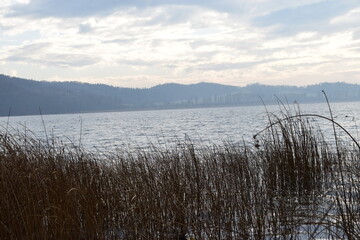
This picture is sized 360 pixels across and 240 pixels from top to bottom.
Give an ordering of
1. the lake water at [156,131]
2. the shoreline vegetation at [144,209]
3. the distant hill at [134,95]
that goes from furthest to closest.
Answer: the distant hill at [134,95] → the lake water at [156,131] → the shoreline vegetation at [144,209]

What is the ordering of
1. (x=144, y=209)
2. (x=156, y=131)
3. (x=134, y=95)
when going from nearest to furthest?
1. (x=144, y=209)
2. (x=156, y=131)
3. (x=134, y=95)

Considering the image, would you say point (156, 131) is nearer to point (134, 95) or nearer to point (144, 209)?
point (144, 209)

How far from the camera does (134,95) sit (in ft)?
567

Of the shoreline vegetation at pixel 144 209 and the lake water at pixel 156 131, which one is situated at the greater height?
the shoreline vegetation at pixel 144 209

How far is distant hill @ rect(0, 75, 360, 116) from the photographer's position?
126m

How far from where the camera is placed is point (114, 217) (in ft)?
14.8

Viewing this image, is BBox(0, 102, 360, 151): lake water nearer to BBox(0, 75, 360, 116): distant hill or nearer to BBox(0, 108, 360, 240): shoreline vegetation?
BBox(0, 108, 360, 240): shoreline vegetation

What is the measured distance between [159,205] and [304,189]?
270 centimetres

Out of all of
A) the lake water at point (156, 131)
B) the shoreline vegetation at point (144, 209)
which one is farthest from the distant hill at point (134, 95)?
the shoreline vegetation at point (144, 209)

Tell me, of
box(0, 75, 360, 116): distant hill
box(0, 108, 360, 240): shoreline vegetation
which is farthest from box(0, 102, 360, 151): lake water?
box(0, 75, 360, 116): distant hill

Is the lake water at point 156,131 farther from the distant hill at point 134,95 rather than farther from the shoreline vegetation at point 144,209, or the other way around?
the distant hill at point 134,95

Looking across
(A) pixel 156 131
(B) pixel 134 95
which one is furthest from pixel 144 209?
(B) pixel 134 95

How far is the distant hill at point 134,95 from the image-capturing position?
125750mm

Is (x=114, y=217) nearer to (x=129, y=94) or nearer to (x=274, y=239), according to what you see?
(x=274, y=239)
